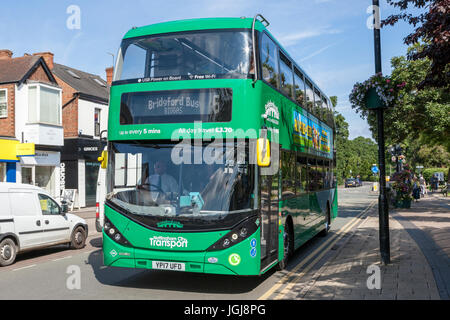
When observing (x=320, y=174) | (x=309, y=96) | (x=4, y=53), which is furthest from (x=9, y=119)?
(x=309, y=96)

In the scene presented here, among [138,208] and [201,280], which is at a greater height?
[138,208]

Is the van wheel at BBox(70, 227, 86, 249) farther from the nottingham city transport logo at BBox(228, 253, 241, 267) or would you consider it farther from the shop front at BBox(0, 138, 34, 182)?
the shop front at BBox(0, 138, 34, 182)

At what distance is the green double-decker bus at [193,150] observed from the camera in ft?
23.2

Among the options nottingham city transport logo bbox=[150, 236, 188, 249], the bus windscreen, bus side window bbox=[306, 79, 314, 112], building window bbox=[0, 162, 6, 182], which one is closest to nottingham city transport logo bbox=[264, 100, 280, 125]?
the bus windscreen

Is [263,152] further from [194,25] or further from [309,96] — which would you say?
[309,96]

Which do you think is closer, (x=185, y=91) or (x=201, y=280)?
(x=185, y=91)

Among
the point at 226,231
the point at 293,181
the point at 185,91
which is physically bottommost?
the point at 226,231

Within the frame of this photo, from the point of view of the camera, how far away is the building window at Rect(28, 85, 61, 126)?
982 inches

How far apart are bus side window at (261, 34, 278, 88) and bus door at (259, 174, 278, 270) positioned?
5.68 feet

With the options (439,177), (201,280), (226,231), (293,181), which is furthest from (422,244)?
(439,177)
